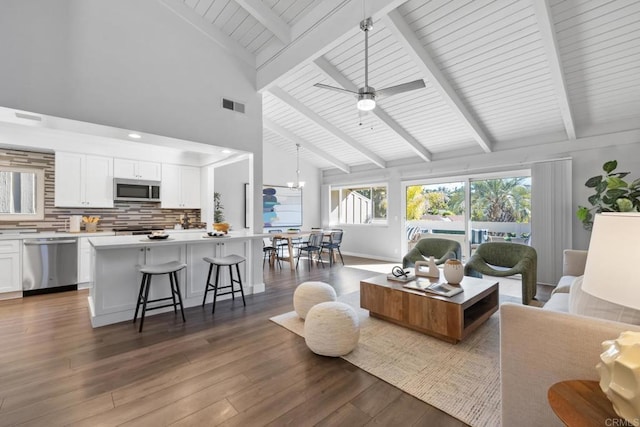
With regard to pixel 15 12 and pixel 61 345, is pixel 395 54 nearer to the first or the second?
pixel 15 12

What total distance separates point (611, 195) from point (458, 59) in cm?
293

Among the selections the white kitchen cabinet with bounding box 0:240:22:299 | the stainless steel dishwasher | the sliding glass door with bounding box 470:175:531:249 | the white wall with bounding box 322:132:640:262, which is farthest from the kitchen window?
the white kitchen cabinet with bounding box 0:240:22:299

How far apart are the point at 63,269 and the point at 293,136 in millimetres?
5151

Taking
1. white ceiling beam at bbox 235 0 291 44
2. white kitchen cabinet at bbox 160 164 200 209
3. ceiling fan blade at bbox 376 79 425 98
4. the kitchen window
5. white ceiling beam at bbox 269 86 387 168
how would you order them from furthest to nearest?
the kitchen window < white kitchen cabinet at bbox 160 164 200 209 < white ceiling beam at bbox 269 86 387 168 < white ceiling beam at bbox 235 0 291 44 < ceiling fan blade at bbox 376 79 425 98

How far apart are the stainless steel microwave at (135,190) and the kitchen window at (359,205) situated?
4.99 meters

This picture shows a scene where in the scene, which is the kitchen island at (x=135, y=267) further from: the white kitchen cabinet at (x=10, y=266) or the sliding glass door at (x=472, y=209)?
the sliding glass door at (x=472, y=209)

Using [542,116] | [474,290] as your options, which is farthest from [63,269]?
[542,116]

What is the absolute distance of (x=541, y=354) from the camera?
1343mm

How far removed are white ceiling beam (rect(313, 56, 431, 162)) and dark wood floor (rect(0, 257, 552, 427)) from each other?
146 inches

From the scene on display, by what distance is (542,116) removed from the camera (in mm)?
4590

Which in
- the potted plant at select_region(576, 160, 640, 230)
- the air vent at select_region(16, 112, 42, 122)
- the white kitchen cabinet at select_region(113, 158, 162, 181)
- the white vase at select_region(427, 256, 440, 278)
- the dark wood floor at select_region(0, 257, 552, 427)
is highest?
the air vent at select_region(16, 112, 42, 122)

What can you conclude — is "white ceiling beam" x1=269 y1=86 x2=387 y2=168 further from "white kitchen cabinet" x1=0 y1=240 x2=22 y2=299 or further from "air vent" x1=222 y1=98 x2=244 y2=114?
"white kitchen cabinet" x1=0 y1=240 x2=22 y2=299

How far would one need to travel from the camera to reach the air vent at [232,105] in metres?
4.16

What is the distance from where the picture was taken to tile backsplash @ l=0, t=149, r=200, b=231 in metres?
4.40
